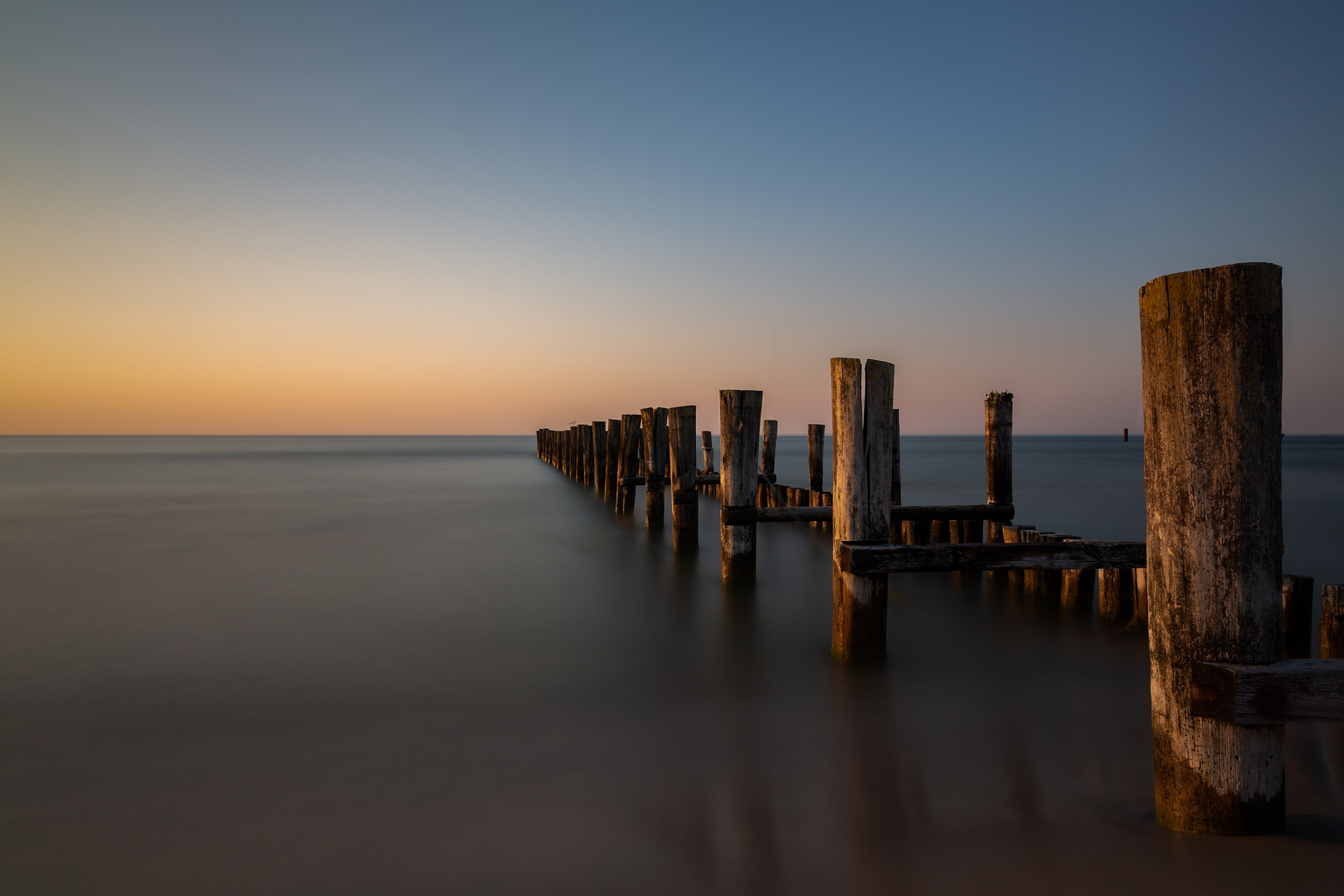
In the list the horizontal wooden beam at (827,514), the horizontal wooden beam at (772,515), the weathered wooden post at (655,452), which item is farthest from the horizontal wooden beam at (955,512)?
the weathered wooden post at (655,452)

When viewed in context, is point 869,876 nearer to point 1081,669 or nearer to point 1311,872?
point 1311,872

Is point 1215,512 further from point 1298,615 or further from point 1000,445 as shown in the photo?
point 1000,445

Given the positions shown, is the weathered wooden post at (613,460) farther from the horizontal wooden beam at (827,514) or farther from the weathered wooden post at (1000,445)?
the weathered wooden post at (1000,445)

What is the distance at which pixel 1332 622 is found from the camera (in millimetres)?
3861

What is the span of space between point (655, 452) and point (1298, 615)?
707 cm

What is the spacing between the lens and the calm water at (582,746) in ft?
7.97

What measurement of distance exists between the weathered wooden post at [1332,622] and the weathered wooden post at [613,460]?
11.2m

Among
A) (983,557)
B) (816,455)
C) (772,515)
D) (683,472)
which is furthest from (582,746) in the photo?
(816,455)

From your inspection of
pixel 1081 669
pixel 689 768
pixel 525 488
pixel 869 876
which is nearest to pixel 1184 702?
pixel 869 876

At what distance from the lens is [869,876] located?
2.36 meters

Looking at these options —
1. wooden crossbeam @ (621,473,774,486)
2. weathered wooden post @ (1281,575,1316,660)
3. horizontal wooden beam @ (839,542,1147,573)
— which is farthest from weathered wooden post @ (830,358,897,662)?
wooden crossbeam @ (621,473,774,486)

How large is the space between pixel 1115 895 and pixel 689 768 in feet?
5.46

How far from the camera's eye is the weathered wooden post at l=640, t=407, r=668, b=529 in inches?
380

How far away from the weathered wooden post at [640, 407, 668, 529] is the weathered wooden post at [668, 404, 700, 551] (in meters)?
0.70
